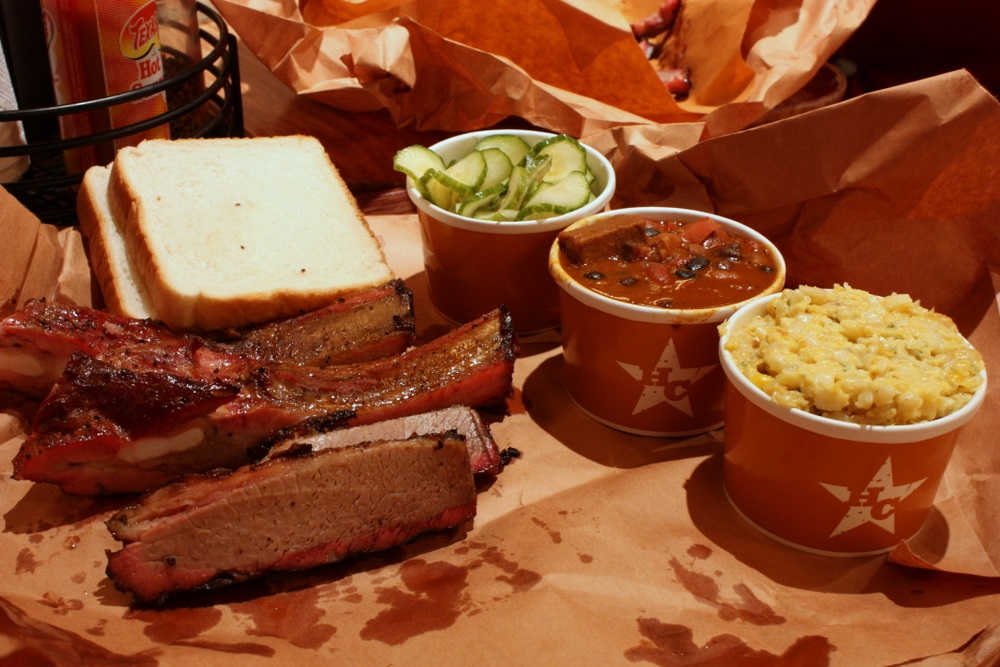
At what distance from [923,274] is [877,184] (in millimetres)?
340

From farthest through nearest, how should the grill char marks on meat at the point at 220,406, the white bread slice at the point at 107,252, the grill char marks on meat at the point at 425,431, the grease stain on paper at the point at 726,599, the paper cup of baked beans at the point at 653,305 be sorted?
the white bread slice at the point at 107,252, the paper cup of baked beans at the point at 653,305, the grill char marks on meat at the point at 425,431, the grill char marks on meat at the point at 220,406, the grease stain on paper at the point at 726,599

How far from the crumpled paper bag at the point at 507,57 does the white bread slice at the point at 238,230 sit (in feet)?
1.69

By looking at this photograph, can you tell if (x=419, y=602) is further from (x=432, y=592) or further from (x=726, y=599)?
(x=726, y=599)

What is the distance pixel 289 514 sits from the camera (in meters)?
2.25

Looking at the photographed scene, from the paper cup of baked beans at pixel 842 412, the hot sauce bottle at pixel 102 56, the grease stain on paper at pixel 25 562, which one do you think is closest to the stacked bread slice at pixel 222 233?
the hot sauce bottle at pixel 102 56

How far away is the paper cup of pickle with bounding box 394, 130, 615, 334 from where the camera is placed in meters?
3.04

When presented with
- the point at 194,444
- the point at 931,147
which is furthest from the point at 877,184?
the point at 194,444

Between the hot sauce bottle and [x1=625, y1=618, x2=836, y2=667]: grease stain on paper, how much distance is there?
8.41 feet

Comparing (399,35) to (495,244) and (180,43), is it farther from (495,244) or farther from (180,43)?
(495,244)

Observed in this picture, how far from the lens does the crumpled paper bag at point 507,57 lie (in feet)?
12.3

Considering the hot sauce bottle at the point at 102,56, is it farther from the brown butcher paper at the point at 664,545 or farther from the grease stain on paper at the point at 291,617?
the grease stain on paper at the point at 291,617

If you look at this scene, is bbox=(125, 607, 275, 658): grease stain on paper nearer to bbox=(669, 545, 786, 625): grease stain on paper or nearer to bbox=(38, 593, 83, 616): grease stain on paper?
bbox=(38, 593, 83, 616): grease stain on paper

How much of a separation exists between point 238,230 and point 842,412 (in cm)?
201

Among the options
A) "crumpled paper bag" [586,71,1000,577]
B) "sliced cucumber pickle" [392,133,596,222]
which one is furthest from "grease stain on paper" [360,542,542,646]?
"crumpled paper bag" [586,71,1000,577]
